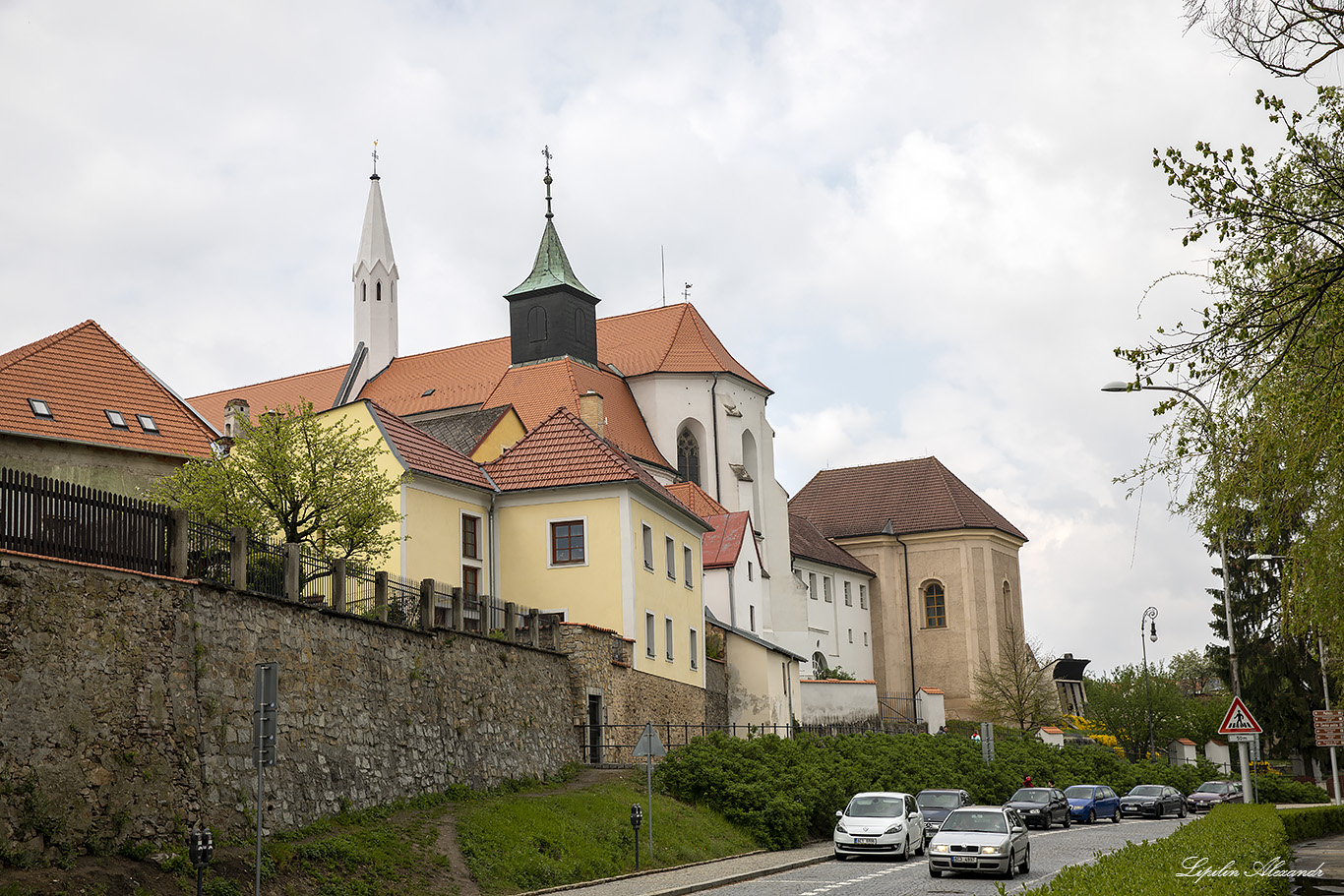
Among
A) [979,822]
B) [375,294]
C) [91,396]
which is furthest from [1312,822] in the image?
[375,294]

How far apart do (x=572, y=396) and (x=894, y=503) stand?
1118 inches

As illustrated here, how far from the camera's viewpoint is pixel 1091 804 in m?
39.8

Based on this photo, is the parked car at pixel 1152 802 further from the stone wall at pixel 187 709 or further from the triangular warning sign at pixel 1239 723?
the stone wall at pixel 187 709

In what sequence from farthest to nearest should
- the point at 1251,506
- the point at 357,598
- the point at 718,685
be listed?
the point at 718,685 → the point at 357,598 → the point at 1251,506

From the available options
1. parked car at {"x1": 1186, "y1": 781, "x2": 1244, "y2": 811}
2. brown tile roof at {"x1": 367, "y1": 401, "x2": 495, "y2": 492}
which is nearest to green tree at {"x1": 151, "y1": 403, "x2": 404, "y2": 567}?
brown tile roof at {"x1": 367, "y1": 401, "x2": 495, "y2": 492}

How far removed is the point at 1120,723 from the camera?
69375mm

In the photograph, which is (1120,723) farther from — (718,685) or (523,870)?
(523,870)

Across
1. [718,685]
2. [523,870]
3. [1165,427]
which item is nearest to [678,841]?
[523,870]

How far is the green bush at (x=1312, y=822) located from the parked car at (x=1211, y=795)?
51.1 feet

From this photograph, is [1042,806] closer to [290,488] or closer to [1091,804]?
[1091,804]

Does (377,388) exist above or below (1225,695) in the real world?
above

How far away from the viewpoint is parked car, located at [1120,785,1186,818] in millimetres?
42375

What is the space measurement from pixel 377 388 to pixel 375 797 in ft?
171

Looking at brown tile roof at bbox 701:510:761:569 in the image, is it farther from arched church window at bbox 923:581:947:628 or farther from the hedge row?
the hedge row
